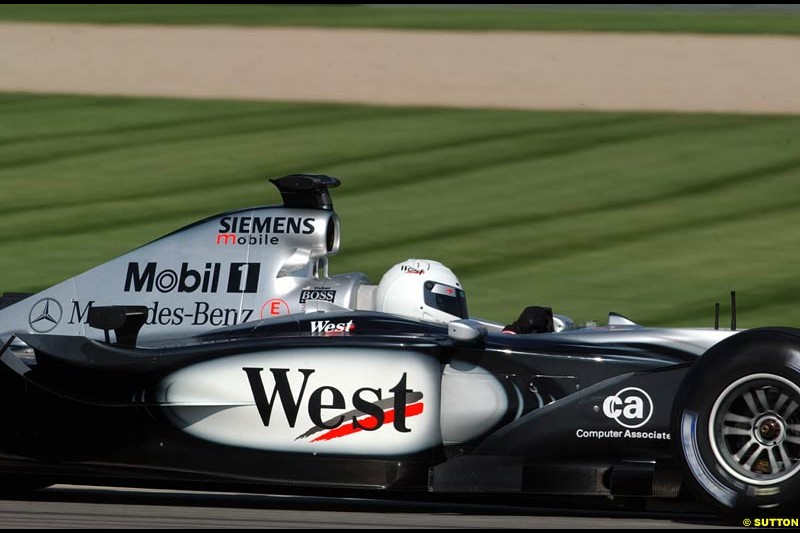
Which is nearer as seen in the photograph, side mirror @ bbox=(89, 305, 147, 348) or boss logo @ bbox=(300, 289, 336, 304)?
side mirror @ bbox=(89, 305, 147, 348)

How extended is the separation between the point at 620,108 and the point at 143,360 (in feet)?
44.7

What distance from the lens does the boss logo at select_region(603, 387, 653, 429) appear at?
241 inches

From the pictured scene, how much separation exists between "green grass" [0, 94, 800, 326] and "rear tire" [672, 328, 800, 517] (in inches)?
247

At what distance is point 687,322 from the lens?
12102 mm

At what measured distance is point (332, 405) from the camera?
6449 mm

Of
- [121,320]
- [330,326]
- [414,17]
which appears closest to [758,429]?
[330,326]

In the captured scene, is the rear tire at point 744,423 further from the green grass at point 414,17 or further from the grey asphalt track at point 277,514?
the green grass at point 414,17

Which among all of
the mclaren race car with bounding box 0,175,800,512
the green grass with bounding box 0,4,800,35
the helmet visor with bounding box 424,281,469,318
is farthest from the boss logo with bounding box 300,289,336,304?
the green grass with bounding box 0,4,800,35

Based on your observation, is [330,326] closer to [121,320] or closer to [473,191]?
[121,320]

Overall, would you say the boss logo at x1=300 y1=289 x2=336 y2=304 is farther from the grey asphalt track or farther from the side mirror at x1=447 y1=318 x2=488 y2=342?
the side mirror at x1=447 y1=318 x2=488 y2=342

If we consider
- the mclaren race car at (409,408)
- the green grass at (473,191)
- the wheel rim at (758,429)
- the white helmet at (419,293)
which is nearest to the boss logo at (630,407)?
the mclaren race car at (409,408)

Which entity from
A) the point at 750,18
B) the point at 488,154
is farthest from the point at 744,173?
the point at 750,18

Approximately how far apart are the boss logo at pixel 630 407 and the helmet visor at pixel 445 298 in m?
1.64

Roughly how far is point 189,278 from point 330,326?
1.50m
